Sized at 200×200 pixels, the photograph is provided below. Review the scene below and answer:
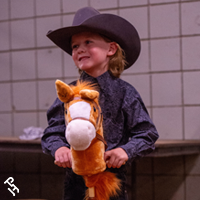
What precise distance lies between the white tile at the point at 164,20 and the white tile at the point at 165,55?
0.17 ft

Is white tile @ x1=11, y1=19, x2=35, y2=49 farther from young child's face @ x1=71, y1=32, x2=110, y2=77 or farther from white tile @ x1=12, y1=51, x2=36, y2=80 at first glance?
young child's face @ x1=71, y1=32, x2=110, y2=77

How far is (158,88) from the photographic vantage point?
1.64 metres

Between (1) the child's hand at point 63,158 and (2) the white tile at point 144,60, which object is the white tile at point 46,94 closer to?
(2) the white tile at point 144,60

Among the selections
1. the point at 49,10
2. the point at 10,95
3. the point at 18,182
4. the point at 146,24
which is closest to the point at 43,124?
the point at 10,95

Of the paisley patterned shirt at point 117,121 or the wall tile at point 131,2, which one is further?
the wall tile at point 131,2

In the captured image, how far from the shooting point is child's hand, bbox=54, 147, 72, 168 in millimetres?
608

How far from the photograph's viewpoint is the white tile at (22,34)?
1864mm

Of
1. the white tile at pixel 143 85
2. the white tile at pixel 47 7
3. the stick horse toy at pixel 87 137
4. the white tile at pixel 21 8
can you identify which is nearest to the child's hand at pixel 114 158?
the stick horse toy at pixel 87 137

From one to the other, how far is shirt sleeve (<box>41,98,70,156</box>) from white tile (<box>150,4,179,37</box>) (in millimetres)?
1103

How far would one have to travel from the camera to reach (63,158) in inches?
24.3

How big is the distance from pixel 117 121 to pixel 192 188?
1.19 m

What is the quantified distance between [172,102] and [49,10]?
1110 millimetres

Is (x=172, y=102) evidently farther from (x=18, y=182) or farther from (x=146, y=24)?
(x=18, y=182)

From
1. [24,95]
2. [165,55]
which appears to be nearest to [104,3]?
[165,55]
